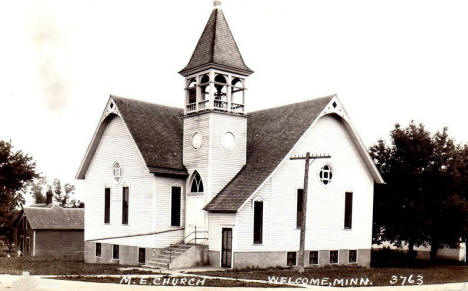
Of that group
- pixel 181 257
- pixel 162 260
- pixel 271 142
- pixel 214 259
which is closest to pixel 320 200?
pixel 271 142

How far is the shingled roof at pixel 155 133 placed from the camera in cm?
3169

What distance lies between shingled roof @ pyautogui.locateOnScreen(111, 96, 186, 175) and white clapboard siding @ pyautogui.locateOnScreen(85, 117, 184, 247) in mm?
661

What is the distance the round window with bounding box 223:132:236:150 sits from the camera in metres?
31.6

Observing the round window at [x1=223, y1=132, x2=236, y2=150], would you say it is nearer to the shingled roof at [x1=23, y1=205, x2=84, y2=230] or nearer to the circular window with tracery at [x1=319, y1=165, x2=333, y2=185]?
the circular window with tracery at [x1=319, y1=165, x2=333, y2=185]

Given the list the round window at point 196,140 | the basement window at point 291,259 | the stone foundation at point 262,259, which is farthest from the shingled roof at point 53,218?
the basement window at point 291,259

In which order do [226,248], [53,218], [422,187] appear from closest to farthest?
[226,248]
[422,187]
[53,218]

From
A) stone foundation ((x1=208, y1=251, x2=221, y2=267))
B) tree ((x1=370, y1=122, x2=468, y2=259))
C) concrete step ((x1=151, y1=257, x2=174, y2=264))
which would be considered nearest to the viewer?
concrete step ((x1=151, y1=257, x2=174, y2=264))

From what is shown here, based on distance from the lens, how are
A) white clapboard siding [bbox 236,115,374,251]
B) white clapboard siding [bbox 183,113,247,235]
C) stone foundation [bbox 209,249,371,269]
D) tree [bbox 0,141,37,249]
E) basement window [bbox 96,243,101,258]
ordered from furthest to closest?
tree [bbox 0,141,37,249] < basement window [bbox 96,243,101,258] < white clapboard siding [bbox 183,113,247,235] < white clapboard siding [bbox 236,115,374,251] < stone foundation [bbox 209,249,371,269]

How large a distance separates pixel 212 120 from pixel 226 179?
10.8 feet

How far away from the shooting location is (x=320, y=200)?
105ft

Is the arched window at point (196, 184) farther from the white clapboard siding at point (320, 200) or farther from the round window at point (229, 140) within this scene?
the white clapboard siding at point (320, 200)

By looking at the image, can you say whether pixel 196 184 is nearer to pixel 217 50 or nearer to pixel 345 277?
pixel 217 50

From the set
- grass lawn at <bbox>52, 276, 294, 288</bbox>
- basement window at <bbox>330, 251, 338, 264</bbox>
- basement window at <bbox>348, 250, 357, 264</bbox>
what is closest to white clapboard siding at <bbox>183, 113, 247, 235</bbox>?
basement window at <bbox>330, 251, 338, 264</bbox>

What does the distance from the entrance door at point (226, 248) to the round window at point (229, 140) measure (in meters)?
4.81
